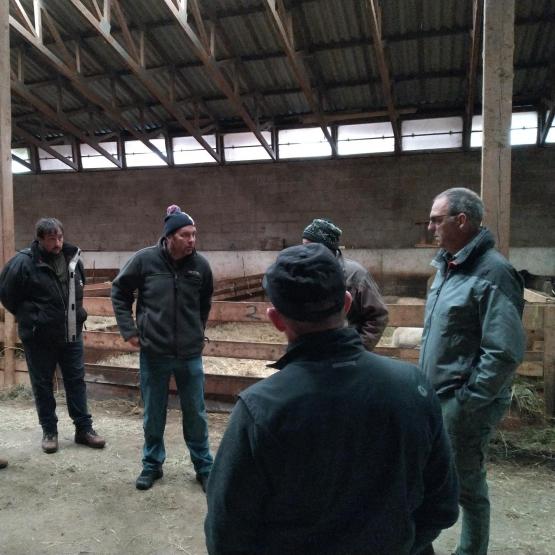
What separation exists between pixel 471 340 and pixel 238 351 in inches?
95.1

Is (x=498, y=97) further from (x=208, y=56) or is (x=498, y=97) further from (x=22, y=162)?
(x=22, y=162)

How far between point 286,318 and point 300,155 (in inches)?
408

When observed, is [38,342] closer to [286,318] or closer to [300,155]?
[286,318]

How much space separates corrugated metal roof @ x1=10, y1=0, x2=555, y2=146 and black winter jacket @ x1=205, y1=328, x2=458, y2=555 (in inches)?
285

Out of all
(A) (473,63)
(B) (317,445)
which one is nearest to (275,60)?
(A) (473,63)

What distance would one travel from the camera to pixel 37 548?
204cm

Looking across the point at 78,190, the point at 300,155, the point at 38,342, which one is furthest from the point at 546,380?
the point at 78,190

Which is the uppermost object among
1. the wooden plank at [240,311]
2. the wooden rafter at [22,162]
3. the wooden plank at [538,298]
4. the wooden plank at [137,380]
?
the wooden rafter at [22,162]

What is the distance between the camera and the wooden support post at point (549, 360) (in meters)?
3.00

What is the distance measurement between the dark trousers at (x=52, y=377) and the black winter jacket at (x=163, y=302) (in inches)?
30.5

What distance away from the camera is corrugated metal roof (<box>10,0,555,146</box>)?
289 inches

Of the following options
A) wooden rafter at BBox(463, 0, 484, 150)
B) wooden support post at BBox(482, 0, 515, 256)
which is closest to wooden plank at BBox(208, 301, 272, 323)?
wooden support post at BBox(482, 0, 515, 256)

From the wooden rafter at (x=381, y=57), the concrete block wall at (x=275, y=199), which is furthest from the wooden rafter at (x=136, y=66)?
the wooden rafter at (x=381, y=57)

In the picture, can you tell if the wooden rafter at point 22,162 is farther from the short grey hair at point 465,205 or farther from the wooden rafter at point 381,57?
the short grey hair at point 465,205
